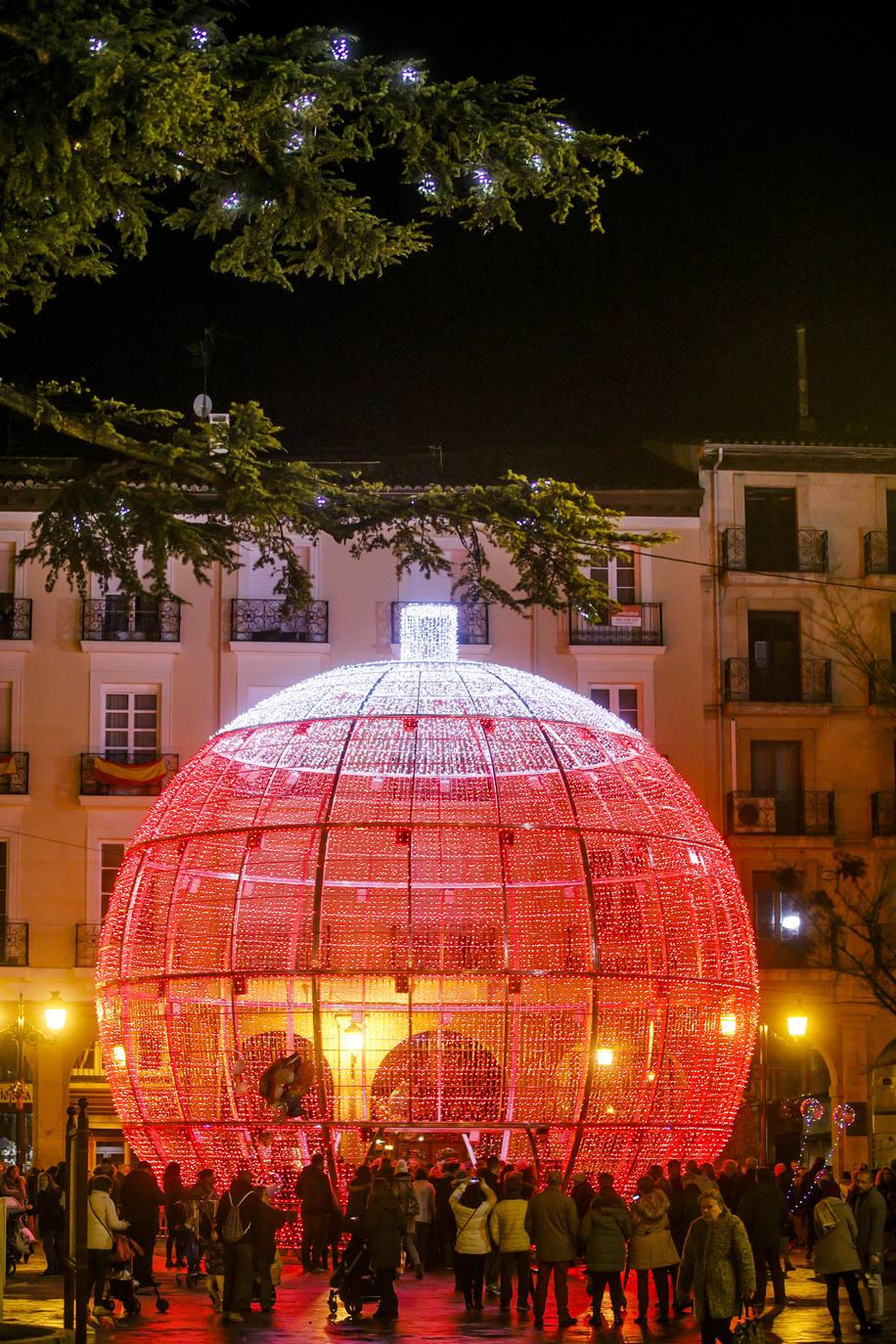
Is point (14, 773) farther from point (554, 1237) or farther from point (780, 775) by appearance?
point (554, 1237)

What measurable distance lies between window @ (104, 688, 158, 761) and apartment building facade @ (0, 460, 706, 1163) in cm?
3

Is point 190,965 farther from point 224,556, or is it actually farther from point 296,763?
point 224,556

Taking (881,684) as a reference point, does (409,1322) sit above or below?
below

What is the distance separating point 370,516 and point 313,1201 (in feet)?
21.4

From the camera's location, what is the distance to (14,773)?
3641 cm

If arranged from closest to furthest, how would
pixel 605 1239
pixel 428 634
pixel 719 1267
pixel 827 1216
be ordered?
pixel 719 1267 → pixel 827 1216 → pixel 605 1239 → pixel 428 634

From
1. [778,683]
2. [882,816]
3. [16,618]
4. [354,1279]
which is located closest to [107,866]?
[16,618]

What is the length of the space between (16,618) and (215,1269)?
19924mm

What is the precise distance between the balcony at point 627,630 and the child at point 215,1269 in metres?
19.4

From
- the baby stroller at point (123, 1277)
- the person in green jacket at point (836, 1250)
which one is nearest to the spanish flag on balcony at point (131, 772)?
the baby stroller at point (123, 1277)

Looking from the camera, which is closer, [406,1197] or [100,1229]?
[100,1229]

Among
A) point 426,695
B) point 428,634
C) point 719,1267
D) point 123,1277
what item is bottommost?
→ point 123,1277

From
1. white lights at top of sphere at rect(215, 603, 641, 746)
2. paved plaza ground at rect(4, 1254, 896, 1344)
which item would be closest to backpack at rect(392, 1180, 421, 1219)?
paved plaza ground at rect(4, 1254, 896, 1344)

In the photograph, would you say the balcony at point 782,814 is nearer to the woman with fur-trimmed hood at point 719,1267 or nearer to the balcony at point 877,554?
the balcony at point 877,554
